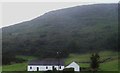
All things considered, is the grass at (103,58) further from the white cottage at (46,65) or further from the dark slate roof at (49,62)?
the white cottage at (46,65)

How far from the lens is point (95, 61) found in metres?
13.3

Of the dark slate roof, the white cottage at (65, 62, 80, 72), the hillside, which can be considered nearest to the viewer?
the white cottage at (65, 62, 80, 72)

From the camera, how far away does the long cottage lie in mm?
12898

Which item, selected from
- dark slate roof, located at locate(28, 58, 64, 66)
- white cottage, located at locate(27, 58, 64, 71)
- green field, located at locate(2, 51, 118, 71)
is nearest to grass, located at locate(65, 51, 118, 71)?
green field, located at locate(2, 51, 118, 71)

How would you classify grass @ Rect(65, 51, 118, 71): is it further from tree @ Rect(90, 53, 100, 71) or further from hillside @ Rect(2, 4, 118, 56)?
hillside @ Rect(2, 4, 118, 56)

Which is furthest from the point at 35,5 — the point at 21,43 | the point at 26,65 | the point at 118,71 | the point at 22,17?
the point at 118,71

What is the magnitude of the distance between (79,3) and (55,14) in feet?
4.63

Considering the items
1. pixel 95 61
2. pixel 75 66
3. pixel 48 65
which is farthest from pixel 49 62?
pixel 95 61

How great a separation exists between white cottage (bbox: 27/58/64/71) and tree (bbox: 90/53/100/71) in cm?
151

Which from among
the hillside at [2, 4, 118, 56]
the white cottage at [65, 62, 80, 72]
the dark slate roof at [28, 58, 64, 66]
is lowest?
the white cottage at [65, 62, 80, 72]

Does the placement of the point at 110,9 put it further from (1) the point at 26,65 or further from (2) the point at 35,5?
(1) the point at 26,65

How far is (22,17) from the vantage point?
14.2 m

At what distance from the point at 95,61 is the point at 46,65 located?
8.15 feet

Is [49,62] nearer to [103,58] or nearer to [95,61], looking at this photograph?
[95,61]
